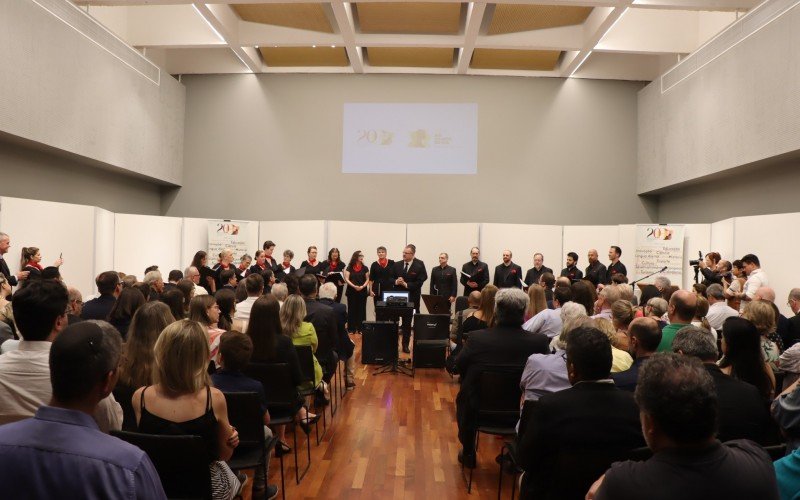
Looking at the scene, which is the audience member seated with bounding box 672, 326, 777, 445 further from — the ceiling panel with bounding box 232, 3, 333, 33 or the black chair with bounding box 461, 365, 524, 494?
the ceiling panel with bounding box 232, 3, 333, 33

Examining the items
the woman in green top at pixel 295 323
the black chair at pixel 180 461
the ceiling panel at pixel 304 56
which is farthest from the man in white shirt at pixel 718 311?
the ceiling panel at pixel 304 56

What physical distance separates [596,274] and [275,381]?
649cm

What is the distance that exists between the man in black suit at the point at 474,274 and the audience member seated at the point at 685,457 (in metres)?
7.79

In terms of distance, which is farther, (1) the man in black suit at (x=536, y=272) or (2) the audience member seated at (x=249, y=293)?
(1) the man in black suit at (x=536, y=272)

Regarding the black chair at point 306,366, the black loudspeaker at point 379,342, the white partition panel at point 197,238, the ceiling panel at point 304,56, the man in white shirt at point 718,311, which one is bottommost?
the black loudspeaker at point 379,342

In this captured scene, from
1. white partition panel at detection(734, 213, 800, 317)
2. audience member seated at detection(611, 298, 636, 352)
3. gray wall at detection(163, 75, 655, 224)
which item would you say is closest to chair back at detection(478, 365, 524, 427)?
audience member seated at detection(611, 298, 636, 352)

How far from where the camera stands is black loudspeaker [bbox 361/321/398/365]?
682 centimetres

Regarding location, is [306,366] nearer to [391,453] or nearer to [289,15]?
[391,453]

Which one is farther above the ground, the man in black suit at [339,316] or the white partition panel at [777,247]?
the white partition panel at [777,247]

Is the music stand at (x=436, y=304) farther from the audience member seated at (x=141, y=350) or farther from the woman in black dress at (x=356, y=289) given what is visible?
the audience member seated at (x=141, y=350)

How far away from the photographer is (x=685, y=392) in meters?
1.27

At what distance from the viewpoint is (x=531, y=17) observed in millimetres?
9453

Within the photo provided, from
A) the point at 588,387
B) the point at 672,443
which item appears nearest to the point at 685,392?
the point at 672,443

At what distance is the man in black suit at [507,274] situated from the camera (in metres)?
9.34
